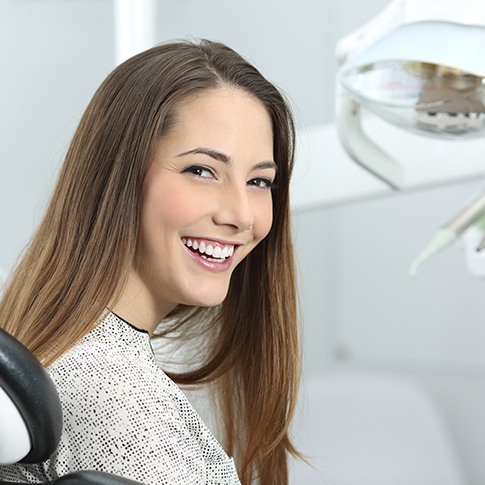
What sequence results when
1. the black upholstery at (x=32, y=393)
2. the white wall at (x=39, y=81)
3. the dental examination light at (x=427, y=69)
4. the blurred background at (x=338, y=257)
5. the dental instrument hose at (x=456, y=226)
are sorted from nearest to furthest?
the black upholstery at (x=32, y=393) → the dental examination light at (x=427, y=69) → the dental instrument hose at (x=456, y=226) → the blurred background at (x=338, y=257) → the white wall at (x=39, y=81)

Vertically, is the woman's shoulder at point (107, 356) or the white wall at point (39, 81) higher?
the woman's shoulder at point (107, 356)

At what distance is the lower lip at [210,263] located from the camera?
1.10m

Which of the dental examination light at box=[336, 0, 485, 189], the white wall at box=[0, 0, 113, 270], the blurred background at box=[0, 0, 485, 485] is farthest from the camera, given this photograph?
the white wall at box=[0, 0, 113, 270]

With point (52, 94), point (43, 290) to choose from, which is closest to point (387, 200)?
point (52, 94)

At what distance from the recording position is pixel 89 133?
1115 millimetres

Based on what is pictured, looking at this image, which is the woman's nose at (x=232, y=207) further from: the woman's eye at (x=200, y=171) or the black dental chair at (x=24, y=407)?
the black dental chair at (x=24, y=407)

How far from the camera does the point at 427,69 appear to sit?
91cm

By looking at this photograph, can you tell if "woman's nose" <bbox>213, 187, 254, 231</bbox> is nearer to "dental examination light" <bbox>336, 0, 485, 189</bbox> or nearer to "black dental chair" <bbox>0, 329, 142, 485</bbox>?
"dental examination light" <bbox>336, 0, 485, 189</bbox>

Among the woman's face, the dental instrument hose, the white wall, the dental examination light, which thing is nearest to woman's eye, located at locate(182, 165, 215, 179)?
the woman's face

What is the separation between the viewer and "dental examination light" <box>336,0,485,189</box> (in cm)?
85

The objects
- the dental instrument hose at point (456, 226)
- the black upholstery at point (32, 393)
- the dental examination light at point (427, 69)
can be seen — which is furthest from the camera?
the dental instrument hose at point (456, 226)

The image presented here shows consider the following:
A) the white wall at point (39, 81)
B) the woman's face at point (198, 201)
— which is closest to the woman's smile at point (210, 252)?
the woman's face at point (198, 201)

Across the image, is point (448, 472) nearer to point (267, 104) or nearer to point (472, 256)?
point (472, 256)

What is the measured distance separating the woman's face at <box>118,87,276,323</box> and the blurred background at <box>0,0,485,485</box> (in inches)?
70.5
